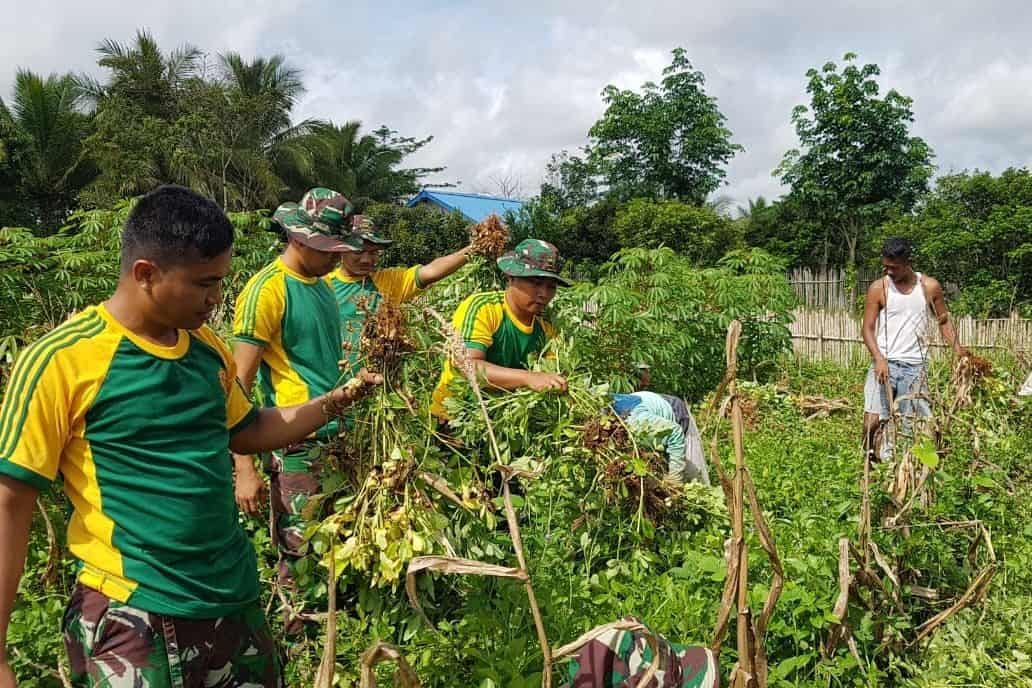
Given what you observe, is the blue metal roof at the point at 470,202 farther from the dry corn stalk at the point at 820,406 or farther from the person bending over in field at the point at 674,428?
the person bending over in field at the point at 674,428

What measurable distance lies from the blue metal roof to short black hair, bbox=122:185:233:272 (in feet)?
77.9

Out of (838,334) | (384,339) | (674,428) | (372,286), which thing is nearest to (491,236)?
(372,286)

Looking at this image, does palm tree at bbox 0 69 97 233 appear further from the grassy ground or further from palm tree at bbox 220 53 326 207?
the grassy ground

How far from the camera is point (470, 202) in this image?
29.8 m

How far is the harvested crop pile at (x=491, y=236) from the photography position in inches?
133

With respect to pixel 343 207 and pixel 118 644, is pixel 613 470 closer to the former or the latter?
pixel 343 207

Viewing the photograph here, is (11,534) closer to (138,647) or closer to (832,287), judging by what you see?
(138,647)

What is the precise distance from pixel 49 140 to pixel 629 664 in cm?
2175

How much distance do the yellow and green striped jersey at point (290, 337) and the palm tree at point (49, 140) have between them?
753 inches

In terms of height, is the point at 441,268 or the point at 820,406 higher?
the point at 441,268

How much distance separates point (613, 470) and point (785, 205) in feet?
58.6

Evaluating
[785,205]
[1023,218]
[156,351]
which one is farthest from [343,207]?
[785,205]

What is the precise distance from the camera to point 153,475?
1514mm

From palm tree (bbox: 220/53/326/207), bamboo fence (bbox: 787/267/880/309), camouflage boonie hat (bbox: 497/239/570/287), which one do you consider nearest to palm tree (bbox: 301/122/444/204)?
palm tree (bbox: 220/53/326/207)
